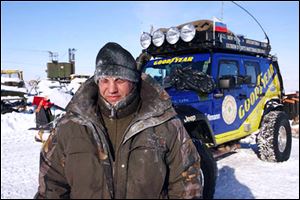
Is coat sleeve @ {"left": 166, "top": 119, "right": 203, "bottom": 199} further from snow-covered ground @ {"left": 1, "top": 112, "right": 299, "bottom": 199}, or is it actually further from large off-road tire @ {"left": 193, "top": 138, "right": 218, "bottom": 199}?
snow-covered ground @ {"left": 1, "top": 112, "right": 299, "bottom": 199}

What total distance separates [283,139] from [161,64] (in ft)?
9.26

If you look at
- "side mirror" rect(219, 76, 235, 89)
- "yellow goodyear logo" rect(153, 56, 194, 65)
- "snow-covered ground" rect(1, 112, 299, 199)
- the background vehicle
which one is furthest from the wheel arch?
the background vehicle

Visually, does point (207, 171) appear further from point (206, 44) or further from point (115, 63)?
point (115, 63)

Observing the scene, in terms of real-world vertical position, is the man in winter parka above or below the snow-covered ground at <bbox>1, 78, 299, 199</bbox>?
above

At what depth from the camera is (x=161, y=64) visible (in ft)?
18.2

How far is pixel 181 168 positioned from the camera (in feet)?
6.31

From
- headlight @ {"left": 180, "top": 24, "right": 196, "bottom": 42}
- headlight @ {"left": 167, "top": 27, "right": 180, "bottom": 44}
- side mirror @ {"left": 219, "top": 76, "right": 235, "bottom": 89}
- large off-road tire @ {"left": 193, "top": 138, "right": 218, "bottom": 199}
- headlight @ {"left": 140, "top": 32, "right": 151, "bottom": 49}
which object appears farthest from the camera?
headlight @ {"left": 140, "top": 32, "right": 151, "bottom": 49}

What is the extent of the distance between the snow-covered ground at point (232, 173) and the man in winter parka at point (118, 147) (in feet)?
8.13

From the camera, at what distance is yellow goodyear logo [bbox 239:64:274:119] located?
18.9 ft

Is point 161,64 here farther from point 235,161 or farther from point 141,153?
point 141,153

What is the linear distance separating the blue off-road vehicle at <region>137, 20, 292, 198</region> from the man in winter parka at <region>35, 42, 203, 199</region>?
198 cm

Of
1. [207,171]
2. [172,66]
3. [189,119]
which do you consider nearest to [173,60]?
[172,66]

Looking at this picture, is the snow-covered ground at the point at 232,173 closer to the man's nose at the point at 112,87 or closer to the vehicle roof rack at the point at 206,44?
the vehicle roof rack at the point at 206,44

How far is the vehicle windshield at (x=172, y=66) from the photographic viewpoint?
5.00m
